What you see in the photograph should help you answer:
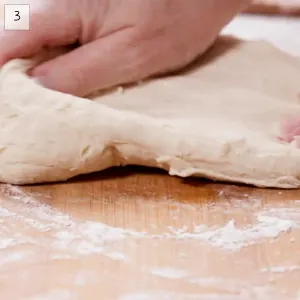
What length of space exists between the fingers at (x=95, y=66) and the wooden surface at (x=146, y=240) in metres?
0.17

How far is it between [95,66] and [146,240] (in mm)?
350

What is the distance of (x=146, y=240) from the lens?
0.85m

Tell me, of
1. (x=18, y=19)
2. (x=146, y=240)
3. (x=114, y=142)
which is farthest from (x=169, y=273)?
(x=18, y=19)

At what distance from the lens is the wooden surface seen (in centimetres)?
77

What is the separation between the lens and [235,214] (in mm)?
907

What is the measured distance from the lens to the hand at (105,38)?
101 centimetres

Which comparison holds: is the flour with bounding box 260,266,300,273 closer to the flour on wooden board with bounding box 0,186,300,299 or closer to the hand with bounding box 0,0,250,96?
the flour on wooden board with bounding box 0,186,300,299

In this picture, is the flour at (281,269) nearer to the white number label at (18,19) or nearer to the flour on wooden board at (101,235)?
the flour on wooden board at (101,235)

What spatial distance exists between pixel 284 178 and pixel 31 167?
423 mm

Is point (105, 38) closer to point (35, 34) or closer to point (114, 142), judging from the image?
point (35, 34)

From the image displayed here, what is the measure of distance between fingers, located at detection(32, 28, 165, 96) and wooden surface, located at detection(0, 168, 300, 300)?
0.56ft

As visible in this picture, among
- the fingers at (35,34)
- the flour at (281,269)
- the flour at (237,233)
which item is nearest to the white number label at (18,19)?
the fingers at (35,34)

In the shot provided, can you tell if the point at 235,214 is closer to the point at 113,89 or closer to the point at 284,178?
the point at 284,178

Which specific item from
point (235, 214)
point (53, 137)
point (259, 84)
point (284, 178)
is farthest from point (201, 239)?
point (259, 84)
